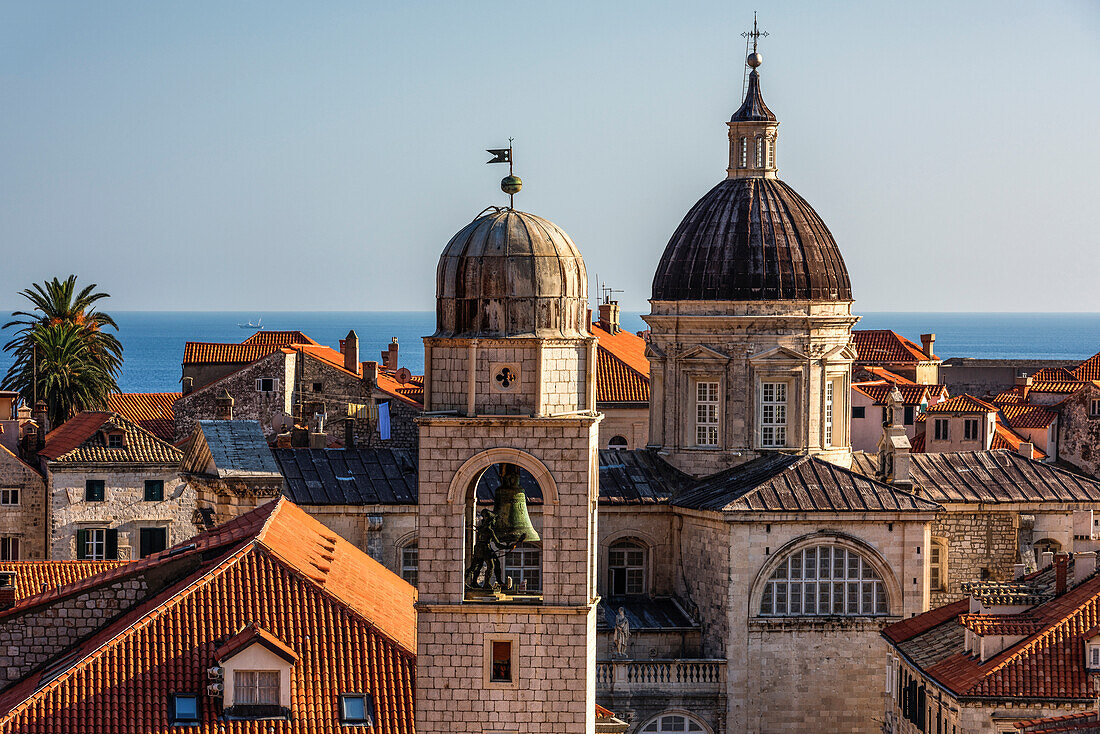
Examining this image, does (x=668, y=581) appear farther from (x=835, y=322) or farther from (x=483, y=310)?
(x=483, y=310)

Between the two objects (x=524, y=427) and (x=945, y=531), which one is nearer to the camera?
(x=524, y=427)

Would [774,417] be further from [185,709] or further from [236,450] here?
[185,709]

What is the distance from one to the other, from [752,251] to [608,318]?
47466 mm

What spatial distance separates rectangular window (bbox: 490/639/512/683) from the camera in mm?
30688

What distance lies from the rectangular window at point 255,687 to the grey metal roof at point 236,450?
56.3 ft

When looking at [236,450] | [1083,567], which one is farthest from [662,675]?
[236,450]

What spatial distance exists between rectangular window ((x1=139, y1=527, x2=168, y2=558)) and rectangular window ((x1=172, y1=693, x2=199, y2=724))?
40.8 metres

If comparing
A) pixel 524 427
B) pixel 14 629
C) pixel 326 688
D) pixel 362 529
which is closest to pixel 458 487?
pixel 524 427

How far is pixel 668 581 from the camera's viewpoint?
58594 millimetres

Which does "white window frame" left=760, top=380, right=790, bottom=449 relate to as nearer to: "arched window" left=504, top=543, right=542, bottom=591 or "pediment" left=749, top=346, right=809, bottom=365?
"pediment" left=749, top=346, right=809, bottom=365

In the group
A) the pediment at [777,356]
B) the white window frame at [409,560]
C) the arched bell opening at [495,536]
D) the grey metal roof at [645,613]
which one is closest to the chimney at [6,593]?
the arched bell opening at [495,536]

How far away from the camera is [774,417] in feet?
196

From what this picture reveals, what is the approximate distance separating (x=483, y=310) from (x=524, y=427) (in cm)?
184

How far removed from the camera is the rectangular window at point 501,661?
101ft
